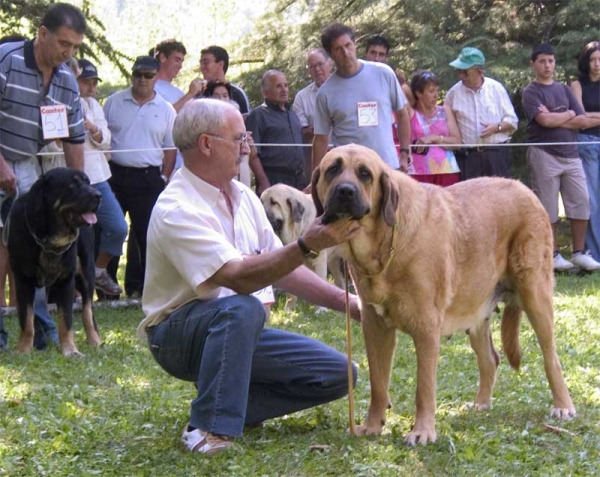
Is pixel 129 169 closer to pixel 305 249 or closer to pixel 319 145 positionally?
pixel 319 145

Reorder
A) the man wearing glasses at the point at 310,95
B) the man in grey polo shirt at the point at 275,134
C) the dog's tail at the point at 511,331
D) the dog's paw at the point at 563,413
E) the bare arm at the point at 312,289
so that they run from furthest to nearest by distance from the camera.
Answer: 1. the man wearing glasses at the point at 310,95
2. the man in grey polo shirt at the point at 275,134
3. the dog's tail at the point at 511,331
4. the dog's paw at the point at 563,413
5. the bare arm at the point at 312,289

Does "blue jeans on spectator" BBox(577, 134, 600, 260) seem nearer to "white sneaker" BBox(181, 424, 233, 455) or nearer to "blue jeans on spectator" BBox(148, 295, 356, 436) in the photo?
"blue jeans on spectator" BBox(148, 295, 356, 436)

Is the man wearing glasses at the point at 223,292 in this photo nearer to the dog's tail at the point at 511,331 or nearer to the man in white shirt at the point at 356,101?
the dog's tail at the point at 511,331

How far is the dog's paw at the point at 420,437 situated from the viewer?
4.50 m

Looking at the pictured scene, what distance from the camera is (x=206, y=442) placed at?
14.2ft

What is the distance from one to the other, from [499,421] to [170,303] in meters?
1.77

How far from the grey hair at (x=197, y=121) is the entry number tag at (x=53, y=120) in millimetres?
3042

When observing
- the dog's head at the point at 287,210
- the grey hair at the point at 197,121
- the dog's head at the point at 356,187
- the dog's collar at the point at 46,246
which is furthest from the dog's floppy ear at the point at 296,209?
the dog's head at the point at 356,187

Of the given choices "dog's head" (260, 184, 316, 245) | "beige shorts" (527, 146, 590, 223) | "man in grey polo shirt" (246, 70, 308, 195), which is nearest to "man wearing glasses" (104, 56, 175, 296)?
"man in grey polo shirt" (246, 70, 308, 195)

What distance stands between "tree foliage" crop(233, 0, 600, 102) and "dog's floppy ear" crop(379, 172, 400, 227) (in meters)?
7.98

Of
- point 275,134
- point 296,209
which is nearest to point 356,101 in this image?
point 296,209

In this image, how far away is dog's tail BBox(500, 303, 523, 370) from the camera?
5.44m

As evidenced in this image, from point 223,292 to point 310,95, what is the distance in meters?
6.43

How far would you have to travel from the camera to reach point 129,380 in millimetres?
6176
